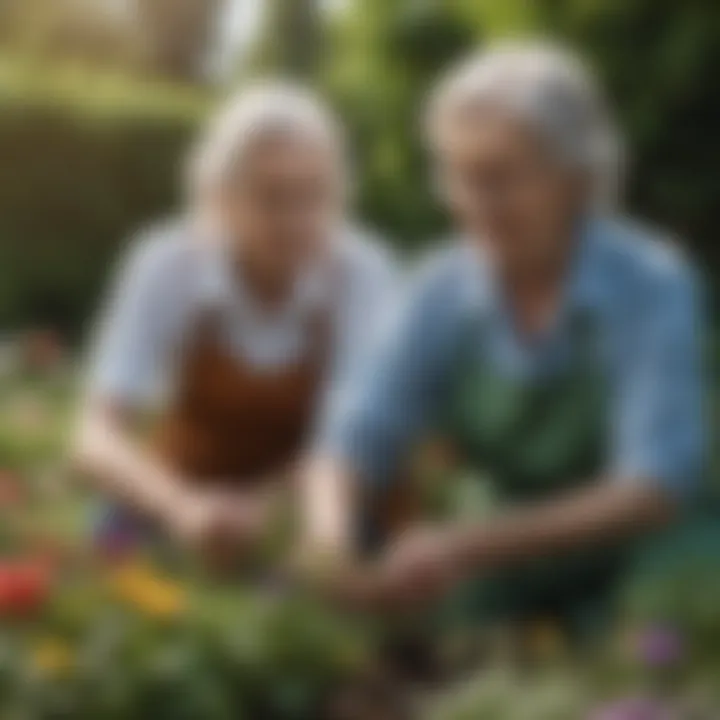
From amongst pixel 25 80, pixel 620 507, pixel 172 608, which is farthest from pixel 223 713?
pixel 25 80

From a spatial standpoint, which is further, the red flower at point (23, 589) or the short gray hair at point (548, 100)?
the red flower at point (23, 589)

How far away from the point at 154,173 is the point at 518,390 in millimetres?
325

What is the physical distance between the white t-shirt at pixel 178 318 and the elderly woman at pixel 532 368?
0.07 metres

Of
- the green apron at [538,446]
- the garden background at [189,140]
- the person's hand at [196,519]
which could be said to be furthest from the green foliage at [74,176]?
the green apron at [538,446]

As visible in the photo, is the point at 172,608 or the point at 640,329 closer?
the point at 640,329

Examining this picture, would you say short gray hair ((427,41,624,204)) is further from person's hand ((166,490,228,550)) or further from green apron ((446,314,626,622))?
person's hand ((166,490,228,550))

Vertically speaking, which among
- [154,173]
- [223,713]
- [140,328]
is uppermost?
[154,173]

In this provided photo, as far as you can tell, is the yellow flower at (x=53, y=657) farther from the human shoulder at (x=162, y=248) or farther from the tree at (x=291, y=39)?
the tree at (x=291, y=39)

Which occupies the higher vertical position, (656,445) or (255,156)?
(255,156)

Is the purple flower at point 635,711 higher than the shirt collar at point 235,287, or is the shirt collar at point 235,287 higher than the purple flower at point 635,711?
the shirt collar at point 235,287

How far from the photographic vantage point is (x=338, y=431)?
1363mm

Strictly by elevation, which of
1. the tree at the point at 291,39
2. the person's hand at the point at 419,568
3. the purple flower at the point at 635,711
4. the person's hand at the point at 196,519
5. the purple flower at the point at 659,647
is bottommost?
the purple flower at the point at 635,711

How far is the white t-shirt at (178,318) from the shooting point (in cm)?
138

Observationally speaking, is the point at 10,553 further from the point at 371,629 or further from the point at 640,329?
the point at 640,329
